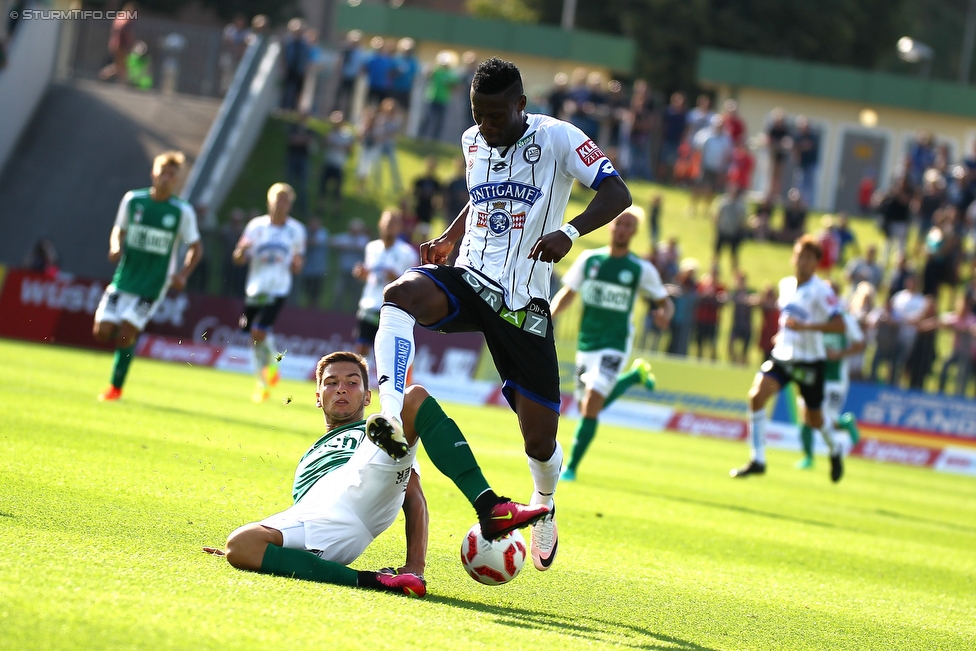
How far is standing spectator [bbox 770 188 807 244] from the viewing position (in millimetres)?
28672

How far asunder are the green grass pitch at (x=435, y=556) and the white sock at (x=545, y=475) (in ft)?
1.41

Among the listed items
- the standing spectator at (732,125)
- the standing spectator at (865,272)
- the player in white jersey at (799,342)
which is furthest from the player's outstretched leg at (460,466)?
the standing spectator at (732,125)

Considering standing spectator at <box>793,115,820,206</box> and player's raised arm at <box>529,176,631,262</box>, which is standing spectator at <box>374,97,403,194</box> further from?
player's raised arm at <box>529,176,631,262</box>

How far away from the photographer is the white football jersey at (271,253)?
1475 centimetres

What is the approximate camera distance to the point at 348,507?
17.3 feet

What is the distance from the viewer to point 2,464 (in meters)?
7.12

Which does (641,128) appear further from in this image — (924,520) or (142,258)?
(142,258)

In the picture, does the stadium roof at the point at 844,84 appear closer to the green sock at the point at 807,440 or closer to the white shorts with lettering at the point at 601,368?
the green sock at the point at 807,440

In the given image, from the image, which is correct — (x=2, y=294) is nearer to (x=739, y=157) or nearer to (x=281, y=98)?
(x=281, y=98)

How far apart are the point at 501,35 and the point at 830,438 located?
85.4 ft

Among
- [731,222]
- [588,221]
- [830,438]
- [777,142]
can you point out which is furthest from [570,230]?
[777,142]

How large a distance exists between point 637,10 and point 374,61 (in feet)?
68.8

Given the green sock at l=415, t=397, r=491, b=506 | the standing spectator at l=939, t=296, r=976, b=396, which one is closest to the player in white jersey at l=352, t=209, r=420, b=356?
the green sock at l=415, t=397, r=491, b=506

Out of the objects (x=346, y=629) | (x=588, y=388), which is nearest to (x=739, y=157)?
(x=588, y=388)
